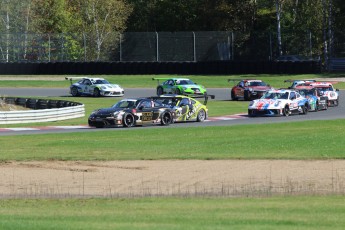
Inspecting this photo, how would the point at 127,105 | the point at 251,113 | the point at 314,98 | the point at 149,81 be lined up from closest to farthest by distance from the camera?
the point at 127,105, the point at 251,113, the point at 314,98, the point at 149,81

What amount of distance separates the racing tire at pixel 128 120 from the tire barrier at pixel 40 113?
4602 millimetres

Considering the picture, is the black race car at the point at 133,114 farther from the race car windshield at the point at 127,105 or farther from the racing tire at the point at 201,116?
the racing tire at the point at 201,116

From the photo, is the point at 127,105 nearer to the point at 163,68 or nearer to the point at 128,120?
the point at 128,120

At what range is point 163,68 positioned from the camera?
216ft

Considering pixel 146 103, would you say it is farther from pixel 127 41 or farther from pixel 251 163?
pixel 127 41

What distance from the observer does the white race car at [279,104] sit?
38844mm

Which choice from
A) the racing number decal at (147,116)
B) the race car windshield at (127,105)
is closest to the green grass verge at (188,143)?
the racing number decal at (147,116)

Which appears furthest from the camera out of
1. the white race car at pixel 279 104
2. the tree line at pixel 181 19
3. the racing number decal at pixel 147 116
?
the tree line at pixel 181 19

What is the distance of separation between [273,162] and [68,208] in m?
7.80

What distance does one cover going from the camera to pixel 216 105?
151 ft

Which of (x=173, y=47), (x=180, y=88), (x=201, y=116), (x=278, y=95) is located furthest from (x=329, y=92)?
(x=173, y=47)

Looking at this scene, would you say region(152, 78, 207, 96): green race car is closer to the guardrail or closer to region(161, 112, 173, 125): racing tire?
region(161, 112, 173, 125): racing tire

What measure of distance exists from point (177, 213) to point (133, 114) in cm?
1954

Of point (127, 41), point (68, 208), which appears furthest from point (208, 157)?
point (127, 41)
